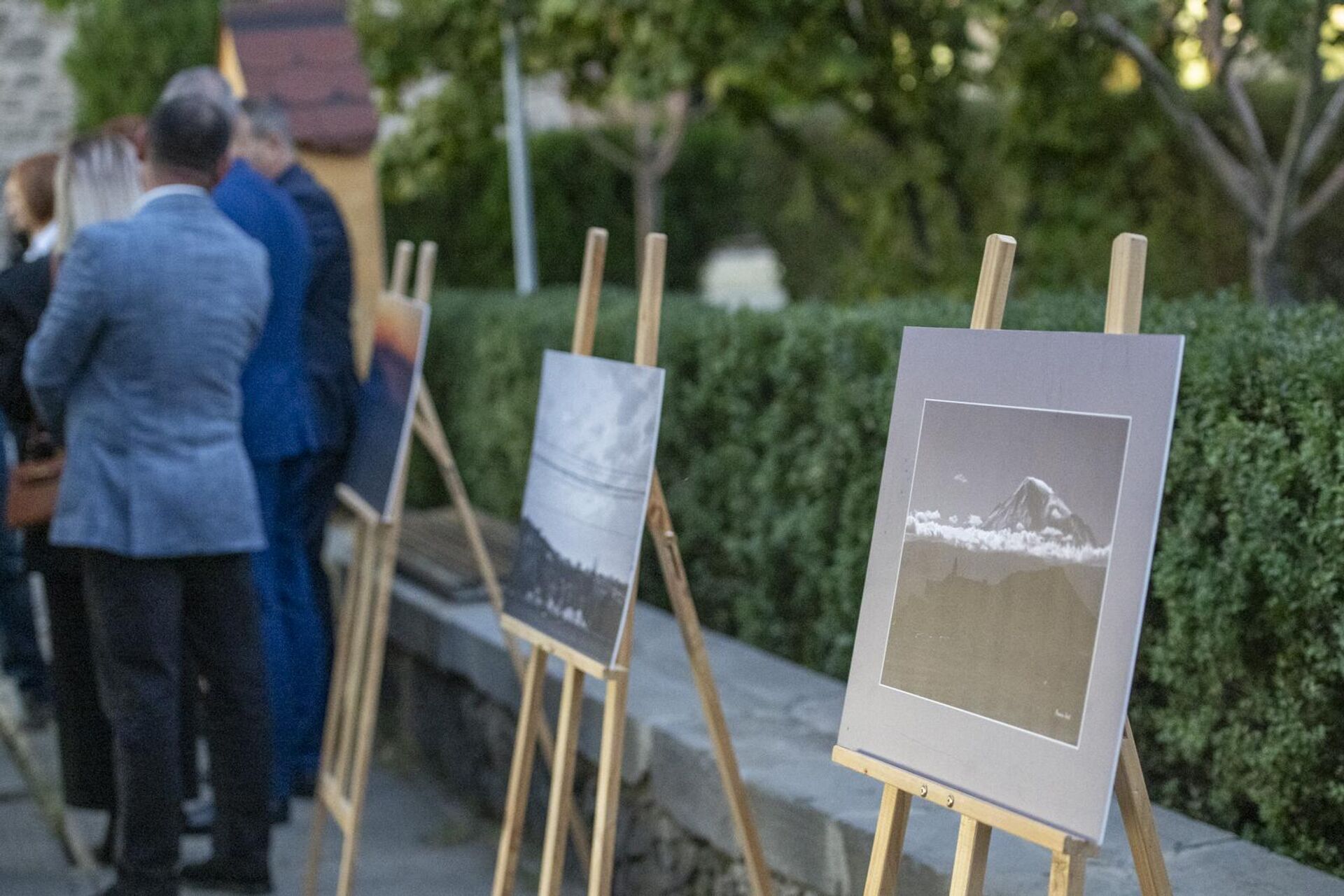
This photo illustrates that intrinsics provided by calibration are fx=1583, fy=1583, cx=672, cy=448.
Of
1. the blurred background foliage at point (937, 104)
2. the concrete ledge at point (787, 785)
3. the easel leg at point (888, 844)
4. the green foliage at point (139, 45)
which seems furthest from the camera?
the green foliage at point (139, 45)

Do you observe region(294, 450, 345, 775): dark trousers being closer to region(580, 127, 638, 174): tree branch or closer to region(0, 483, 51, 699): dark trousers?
region(0, 483, 51, 699): dark trousers

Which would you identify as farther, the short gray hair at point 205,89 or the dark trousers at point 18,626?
the dark trousers at point 18,626

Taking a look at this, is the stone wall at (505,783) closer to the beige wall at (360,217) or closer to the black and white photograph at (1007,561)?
the black and white photograph at (1007,561)

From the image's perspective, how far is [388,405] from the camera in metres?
4.27

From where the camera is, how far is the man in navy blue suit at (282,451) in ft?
14.8

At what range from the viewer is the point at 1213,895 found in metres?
2.56

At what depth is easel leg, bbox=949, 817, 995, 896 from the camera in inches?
84.2

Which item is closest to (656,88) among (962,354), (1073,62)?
(1073,62)

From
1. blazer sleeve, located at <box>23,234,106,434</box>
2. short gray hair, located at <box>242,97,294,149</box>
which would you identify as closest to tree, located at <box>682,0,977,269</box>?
short gray hair, located at <box>242,97,294,149</box>

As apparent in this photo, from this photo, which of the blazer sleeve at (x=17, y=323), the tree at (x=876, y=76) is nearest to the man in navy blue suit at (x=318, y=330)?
the blazer sleeve at (x=17, y=323)

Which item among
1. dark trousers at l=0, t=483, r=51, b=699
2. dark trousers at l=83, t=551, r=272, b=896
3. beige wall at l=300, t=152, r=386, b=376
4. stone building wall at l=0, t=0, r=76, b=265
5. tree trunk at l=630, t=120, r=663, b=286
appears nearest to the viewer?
dark trousers at l=83, t=551, r=272, b=896

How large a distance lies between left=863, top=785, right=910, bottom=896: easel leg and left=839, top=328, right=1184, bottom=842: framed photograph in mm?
70

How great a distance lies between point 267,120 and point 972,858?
11.5 feet

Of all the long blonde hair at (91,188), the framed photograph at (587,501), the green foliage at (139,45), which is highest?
the green foliage at (139,45)
